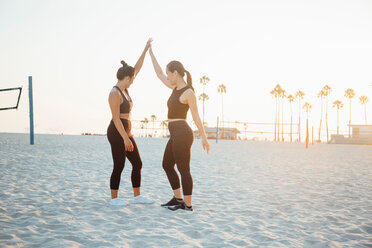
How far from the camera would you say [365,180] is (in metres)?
8.28

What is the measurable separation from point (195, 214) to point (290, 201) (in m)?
1.88

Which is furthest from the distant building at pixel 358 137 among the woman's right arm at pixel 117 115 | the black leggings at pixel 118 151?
the woman's right arm at pixel 117 115

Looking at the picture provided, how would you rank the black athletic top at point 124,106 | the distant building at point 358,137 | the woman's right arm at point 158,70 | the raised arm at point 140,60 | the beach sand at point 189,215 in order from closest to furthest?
the beach sand at point 189,215 < the black athletic top at point 124,106 < the woman's right arm at point 158,70 < the raised arm at point 140,60 < the distant building at point 358,137

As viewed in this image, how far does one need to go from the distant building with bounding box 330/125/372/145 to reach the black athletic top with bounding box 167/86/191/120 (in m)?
55.7

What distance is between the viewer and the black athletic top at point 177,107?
4.23 m

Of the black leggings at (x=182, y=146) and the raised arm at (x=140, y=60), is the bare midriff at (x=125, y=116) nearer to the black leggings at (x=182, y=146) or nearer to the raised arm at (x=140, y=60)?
the black leggings at (x=182, y=146)

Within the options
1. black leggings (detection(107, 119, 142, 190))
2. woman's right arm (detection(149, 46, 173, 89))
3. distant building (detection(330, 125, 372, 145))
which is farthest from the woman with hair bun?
distant building (detection(330, 125, 372, 145))

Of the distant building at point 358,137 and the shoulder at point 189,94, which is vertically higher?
the shoulder at point 189,94

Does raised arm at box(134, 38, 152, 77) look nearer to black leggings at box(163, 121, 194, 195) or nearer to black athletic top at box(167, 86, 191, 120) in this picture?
black athletic top at box(167, 86, 191, 120)

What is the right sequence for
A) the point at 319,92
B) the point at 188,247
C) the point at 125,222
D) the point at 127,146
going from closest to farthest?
the point at 188,247
the point at 125,222
the point at 127,146
the point at 319,92

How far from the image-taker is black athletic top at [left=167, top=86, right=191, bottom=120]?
4227 millimetres

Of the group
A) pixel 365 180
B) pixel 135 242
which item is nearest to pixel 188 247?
pixel 135 242

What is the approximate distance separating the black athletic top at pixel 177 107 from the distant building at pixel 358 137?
55650 millimetres

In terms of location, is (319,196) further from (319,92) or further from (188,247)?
(319,92)
